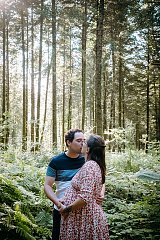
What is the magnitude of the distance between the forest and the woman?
0.94m

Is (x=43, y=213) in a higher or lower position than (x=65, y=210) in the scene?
lower

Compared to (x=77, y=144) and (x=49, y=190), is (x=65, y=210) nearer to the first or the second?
(x=49, y=190)

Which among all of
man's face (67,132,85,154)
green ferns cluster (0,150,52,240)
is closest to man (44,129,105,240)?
man's face (67,132,85,154)

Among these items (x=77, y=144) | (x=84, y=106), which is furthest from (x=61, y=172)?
(x=84, y=106)

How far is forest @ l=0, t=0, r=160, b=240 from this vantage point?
18.9 feet

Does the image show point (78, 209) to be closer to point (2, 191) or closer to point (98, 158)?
point (98, 158)

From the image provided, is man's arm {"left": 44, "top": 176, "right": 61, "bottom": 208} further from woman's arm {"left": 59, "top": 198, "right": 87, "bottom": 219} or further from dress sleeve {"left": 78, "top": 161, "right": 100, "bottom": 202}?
dress sleeve {"left": 78, "top": 161, "right": 100, "bottom": 202}

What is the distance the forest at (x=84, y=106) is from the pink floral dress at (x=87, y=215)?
3.19 ft

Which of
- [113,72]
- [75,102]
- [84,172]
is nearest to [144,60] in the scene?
[113,72]

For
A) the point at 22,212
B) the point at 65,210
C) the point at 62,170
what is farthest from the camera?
the point at 22,212

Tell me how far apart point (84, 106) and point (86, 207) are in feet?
57.0

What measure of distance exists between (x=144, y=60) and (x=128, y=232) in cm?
Answer: 2409

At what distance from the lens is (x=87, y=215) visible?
12.2 feet

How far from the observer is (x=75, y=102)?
43.6 metres
